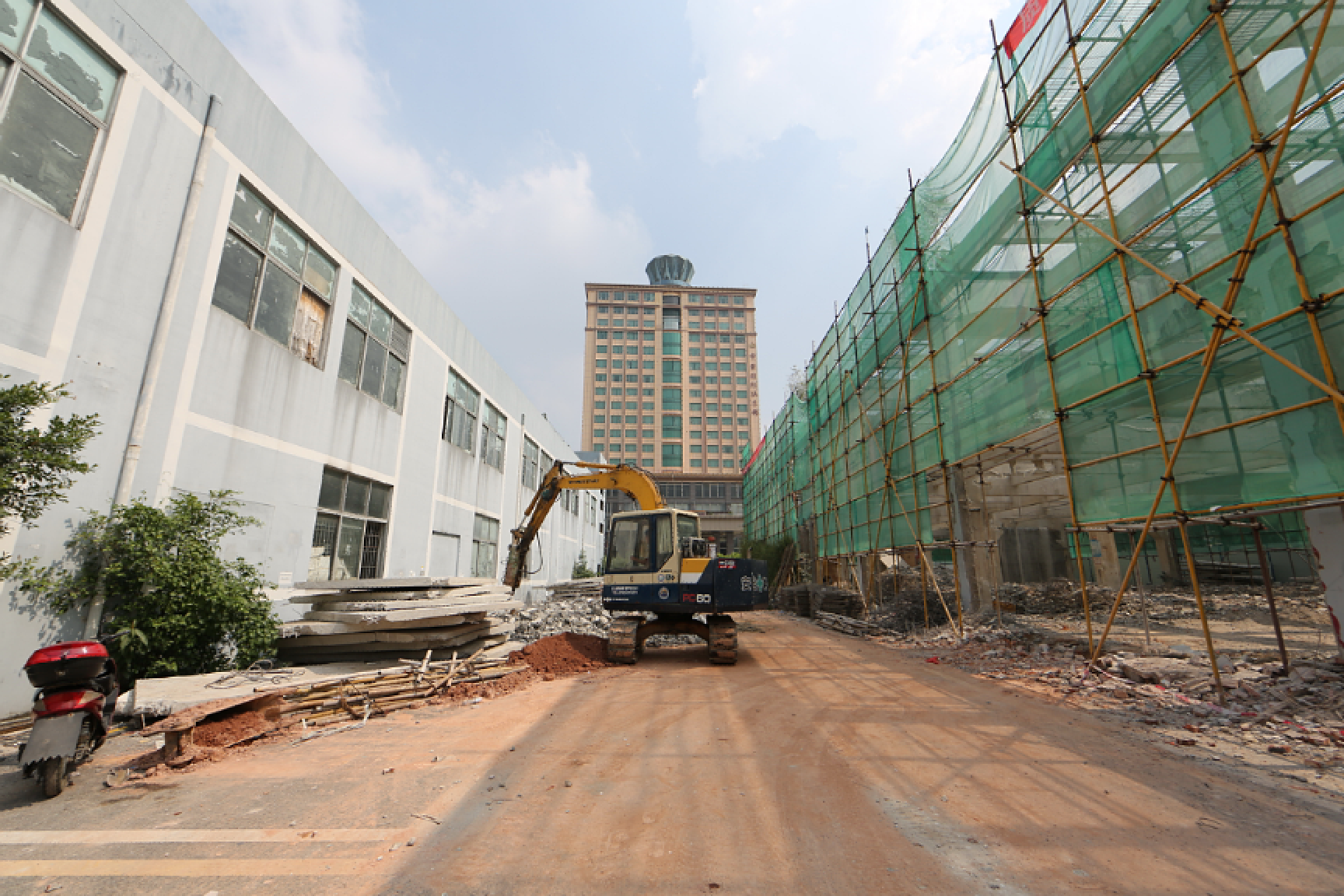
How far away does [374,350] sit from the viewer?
39.4ft

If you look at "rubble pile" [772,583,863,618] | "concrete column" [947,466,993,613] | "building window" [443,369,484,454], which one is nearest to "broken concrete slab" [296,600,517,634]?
"building window" [443,369,484,454]

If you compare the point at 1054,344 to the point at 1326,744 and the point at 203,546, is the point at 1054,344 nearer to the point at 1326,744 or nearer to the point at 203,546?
the point at 1326,744

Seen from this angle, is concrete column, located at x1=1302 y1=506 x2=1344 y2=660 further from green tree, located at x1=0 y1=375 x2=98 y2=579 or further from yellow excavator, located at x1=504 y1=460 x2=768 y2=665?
green tree, located at x1=0 y1=375 x2=98 y2=579

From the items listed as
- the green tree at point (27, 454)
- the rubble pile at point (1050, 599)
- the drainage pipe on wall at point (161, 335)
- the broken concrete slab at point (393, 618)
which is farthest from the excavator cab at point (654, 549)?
the rubble pile at point (1050, 599)

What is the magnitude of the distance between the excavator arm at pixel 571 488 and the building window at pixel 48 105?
8.40 m

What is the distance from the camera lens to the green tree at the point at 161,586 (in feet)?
20.2

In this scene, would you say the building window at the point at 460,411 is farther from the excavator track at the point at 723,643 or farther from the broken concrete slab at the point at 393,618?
the excavator track at the point at 723,643

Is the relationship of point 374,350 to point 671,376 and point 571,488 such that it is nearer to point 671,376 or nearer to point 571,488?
point 571,488

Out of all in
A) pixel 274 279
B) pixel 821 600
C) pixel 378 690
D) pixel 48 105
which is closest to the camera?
pixel 48 105

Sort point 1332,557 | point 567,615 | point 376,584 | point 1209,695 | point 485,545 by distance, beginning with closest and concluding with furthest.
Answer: point 1332,557, point 1209,695, point 376,584, point 567,615, point 485,545

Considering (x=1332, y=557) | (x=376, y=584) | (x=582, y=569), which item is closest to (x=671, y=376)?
(x=582, y=569)

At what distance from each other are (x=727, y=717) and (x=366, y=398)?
9.55 m

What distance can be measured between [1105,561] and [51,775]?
22950 mm

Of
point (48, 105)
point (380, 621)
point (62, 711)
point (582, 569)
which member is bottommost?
point (62, 711)
